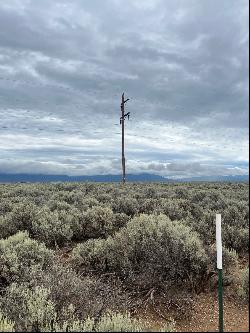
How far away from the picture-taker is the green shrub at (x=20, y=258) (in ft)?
29.3

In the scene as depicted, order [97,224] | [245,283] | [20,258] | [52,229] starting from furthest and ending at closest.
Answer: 1. [97,224]
2. [52,229]
3. [20,258]
4. [245,283]

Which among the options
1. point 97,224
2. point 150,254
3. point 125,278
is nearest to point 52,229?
point 97,224

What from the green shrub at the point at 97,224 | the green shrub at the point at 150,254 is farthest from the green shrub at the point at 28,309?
the green shrub at the point at 97,224

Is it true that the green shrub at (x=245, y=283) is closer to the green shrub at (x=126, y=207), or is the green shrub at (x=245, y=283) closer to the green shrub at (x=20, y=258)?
the green shrub at (x=20, y=258)

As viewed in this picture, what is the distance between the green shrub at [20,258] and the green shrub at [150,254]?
0.94 metres

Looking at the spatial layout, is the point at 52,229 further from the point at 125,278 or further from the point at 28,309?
the point at 28,309

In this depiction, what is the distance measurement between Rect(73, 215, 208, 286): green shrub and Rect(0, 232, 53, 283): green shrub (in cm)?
94

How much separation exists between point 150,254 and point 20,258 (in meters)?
2.91

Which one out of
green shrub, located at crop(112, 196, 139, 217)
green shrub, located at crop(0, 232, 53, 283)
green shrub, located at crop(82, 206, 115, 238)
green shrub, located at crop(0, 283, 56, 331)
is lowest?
green shrub, located at crop(0, 283, 56, 331)

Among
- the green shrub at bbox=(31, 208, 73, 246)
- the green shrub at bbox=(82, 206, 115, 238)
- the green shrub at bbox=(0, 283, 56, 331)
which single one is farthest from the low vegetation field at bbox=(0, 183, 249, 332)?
the green shrub at bbox=(82, 206, 115, 238)

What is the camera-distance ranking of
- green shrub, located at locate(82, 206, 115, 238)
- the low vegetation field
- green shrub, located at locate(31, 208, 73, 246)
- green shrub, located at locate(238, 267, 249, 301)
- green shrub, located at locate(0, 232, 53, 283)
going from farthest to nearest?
green shrub, located at locate(82, 206, 115, 238)
green shrub, located at locate(31, 208, 73, 246)
green shrub, located at locate(0, 232, 53, 283)
the low vegetation field
green shrub, located at locate(238, 267, 249, 301)

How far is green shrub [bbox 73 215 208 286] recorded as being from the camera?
867 centimetres

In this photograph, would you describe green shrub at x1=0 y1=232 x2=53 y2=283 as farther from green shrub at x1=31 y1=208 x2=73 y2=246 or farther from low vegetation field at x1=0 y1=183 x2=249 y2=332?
green shrub at x1=31 y1=208 x2=73 y2=246

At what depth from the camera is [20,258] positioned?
9594 millimetres
